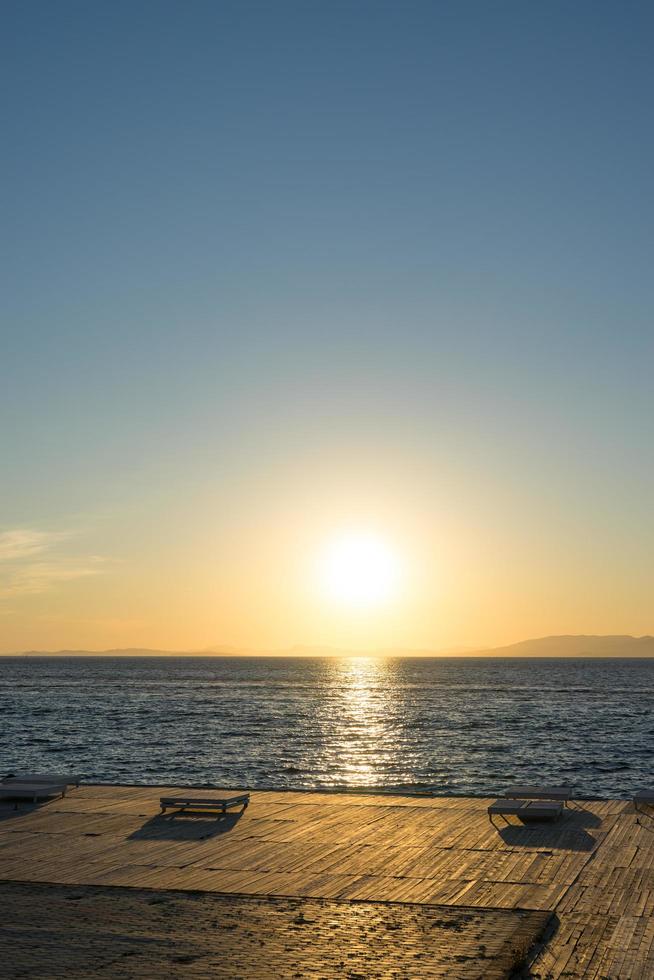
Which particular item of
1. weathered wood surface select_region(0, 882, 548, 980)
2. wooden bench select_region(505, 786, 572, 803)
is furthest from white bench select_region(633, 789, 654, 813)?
weathered wood surface select_region(0, 882, 548, 980)

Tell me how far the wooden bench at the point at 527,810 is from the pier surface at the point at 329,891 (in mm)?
270

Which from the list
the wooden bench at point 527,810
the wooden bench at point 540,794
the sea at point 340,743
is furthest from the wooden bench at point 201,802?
the sea at point 340,743

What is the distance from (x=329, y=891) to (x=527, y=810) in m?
6.76

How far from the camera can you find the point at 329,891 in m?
15.0

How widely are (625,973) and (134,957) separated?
5710 mm

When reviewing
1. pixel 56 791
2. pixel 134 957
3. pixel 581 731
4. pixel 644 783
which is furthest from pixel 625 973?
pixel 581 731

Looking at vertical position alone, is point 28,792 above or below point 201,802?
above

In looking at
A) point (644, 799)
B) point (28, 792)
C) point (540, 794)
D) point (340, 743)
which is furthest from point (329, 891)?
point (340, 743)

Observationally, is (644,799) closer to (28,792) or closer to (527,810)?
(527,810)

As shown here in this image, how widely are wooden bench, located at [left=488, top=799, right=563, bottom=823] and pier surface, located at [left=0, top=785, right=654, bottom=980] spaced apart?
0.27 m

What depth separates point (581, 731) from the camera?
2773 inches

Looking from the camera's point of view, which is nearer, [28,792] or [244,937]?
[244,937]

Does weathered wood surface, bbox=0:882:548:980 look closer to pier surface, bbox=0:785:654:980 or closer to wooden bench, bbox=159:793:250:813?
pier surface, bbox=0:785:654:980

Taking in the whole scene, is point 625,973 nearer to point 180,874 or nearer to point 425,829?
point 180,874
